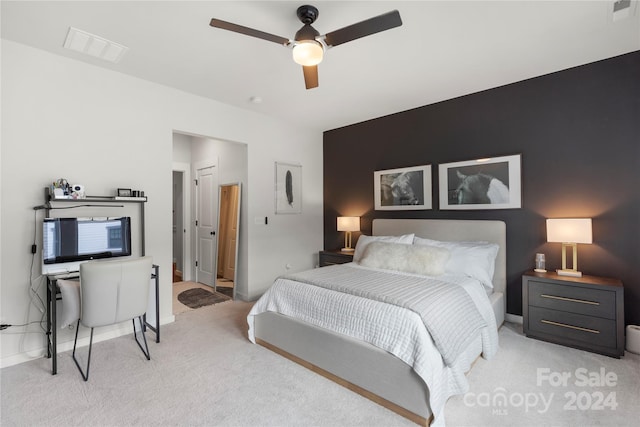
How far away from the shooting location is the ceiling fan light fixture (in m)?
2.07

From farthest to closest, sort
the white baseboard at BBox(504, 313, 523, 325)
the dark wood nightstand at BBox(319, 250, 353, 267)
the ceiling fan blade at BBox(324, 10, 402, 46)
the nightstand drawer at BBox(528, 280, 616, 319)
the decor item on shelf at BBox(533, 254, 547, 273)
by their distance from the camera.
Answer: the dark wood nightstand at BBox(319, 250, 353, 267)
the white baseboard at BBox(504, 313, 523, 325)
the decor item on shelf at BBox(533, 254, 547, 273)
the nightstand drawer at BBox(528, 280, 616, 319)
the ceiling fan blade at BBox(324, 10, 402, 46)

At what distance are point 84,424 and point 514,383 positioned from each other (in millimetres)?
2924

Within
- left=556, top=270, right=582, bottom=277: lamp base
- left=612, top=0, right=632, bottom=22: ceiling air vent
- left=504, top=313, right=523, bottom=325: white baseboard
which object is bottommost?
left=504, top=313, right=523, bottom=325: white baseboard

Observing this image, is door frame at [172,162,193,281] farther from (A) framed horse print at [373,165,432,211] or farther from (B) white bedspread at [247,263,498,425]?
(A) framed horse print at [373,165,432,211]

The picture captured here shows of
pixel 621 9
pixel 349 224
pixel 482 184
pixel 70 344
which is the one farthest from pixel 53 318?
pixel 621 9

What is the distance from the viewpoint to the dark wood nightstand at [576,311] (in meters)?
2.58

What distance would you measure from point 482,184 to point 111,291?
13.1 feet

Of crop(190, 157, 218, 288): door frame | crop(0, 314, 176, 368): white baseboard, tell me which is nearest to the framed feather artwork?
crop(190, 157, 218, 288): door frame

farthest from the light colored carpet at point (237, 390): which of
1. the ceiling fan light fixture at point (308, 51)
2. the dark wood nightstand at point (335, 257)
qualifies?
the ceiling fan light fixture at point (308, 51)

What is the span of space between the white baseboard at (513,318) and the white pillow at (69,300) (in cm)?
427

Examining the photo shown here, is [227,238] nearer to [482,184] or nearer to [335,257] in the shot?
[335,257]

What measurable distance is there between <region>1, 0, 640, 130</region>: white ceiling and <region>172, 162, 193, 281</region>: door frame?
7.33 feet

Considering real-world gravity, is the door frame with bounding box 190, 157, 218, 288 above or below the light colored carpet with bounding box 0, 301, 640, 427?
above

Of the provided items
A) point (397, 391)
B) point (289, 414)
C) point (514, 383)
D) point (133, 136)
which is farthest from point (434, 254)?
point (133, 136)
